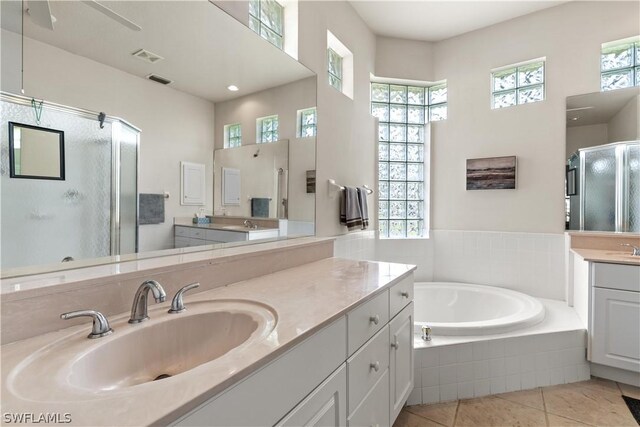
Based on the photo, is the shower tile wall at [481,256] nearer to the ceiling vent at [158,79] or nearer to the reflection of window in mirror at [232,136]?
the reflection of window in mirror at [232,136]

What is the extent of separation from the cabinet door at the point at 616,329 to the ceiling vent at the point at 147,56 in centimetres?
289

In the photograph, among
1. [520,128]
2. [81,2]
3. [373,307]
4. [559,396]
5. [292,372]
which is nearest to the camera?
[292,372]

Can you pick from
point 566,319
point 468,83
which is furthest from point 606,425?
point 468,83

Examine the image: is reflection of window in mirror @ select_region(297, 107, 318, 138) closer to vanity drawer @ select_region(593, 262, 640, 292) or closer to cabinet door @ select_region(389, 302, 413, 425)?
cabinet door @ select_region(389, 302, 413, 425)

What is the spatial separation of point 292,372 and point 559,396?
7.10 ft

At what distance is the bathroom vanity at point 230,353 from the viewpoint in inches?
20.5

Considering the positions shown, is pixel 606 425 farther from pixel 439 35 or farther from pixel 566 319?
pixel 439 35

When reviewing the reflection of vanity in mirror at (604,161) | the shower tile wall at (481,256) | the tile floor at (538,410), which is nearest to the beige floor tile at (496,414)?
the tile floor at (538,410)

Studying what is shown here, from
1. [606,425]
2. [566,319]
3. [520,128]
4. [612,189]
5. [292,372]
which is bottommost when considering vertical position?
[606,425]

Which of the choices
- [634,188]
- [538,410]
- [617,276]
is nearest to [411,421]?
[538,410]

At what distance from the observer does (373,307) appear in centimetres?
120

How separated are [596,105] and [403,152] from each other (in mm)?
1642

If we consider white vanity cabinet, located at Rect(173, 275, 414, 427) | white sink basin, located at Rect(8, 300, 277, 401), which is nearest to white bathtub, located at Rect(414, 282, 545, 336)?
white vanity cabinet, located at Rect(173, 275, 414, 427)

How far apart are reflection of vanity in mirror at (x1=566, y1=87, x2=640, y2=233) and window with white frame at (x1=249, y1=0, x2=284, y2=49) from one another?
2553 mm
